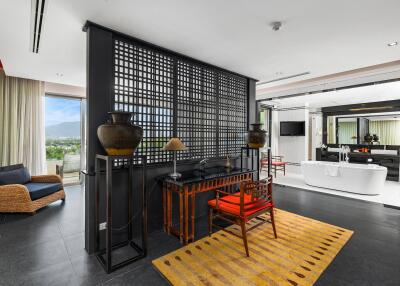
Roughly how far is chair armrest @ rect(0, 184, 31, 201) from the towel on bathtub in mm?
6363

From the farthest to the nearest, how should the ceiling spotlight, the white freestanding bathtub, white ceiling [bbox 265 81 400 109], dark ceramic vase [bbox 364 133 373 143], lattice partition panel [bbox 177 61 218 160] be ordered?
dark ceramic vase [bbox 364 133 373 143] → white ceiling [bbox 265 81 400 109] → the white freestanding bathtub → lattice partition panel [bbox 177 61 218 160] → the ceiling spotlight

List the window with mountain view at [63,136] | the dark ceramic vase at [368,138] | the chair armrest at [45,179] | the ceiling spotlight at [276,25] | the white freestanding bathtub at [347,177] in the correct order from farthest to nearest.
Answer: the dark ceramic vase at [368,138] < the window with mountain view at [63,136] < the white freestanding bathtub at [347,177] < the chair armrest at [45,179] < the ceiling spotlight at [276,25]

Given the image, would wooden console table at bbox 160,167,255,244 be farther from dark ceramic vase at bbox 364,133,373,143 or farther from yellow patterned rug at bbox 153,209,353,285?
dark ceramic vase at bbox 364,133,373,143

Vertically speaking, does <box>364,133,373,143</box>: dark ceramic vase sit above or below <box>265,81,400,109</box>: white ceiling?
below

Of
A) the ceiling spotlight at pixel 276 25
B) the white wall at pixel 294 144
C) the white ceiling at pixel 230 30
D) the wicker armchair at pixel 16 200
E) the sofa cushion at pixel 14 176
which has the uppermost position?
the white ceiling at pixel 230 30

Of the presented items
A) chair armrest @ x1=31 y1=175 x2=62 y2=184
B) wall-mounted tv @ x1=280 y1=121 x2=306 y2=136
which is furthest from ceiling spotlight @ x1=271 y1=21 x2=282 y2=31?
wall-mounted tv @ x1=280 y1=121 x2=306 y2=136

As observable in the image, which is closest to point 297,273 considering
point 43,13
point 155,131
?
point 155,131

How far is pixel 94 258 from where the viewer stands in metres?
2.22

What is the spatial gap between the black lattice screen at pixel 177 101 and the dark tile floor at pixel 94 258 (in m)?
1.28

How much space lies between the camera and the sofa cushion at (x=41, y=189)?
11.4 feet

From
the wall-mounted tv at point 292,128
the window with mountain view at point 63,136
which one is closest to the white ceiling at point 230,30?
the window with mountain view at point 63,136

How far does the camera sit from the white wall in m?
7.21

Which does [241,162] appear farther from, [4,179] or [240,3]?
[4,179]

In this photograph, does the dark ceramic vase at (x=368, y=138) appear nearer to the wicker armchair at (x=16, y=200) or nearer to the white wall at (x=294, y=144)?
the white wall at (x=294, y=144)
